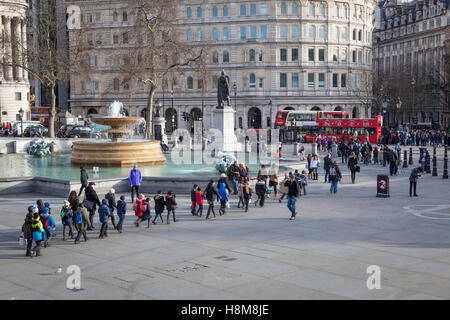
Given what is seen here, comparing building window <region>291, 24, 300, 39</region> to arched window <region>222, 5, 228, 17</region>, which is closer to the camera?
building window <region>291, 24, 300, 39</region>

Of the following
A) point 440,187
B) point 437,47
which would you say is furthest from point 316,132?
point 437,47

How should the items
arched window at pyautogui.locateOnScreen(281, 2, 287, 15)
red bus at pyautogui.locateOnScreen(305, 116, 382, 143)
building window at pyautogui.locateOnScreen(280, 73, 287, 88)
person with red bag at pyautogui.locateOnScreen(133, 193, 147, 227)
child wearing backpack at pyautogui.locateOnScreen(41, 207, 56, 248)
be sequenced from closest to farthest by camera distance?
1. child wearing backpack at pyautogui.locateOnScreen(41, 207, 56, 248)
2. person with red bag at pyautogui.locateOnScreen(133, 193, 147, 227)
3. red bus at pyautogui.locateOnScreen(305, 116, 382, 143)
4. arched window at pyautogui.locateOnScreen(281, 2, 287, 15)
5. building window at pyautogui.locateOnScreen(280, 73, 287, 88)

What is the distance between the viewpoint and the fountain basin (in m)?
30.3

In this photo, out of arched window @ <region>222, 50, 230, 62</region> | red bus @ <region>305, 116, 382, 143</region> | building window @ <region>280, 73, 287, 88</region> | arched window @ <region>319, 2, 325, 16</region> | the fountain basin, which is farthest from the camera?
arched window @ <region>222, 50, 230, 62</region>

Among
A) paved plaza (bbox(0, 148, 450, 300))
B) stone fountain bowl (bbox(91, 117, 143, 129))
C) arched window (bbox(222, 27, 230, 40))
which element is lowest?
paved plaza (bbox(0, 148, 450, 300))

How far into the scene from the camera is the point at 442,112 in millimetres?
96500

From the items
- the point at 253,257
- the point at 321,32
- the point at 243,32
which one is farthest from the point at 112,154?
the point at 321,32

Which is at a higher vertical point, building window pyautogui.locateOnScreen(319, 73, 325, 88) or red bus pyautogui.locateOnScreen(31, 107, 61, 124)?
building window pyautogui.locateOnScreen(319, 73, 325, 88)

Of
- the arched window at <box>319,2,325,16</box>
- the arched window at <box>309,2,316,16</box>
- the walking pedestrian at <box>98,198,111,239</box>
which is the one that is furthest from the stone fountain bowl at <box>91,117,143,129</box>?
the arched window at <box>319,2,325,16</box>

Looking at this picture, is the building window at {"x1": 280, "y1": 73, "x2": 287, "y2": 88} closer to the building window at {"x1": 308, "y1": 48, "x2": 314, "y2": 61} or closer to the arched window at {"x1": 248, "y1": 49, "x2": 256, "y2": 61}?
the building window at {"x1": 308, "y1": 48, "x2": 314, "y2": 61}

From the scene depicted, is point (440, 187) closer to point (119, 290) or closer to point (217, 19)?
point (119, 290)

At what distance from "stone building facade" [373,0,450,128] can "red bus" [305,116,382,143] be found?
25.1m

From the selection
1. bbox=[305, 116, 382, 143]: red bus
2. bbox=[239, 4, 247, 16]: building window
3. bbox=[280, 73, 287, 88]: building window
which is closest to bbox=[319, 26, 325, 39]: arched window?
bbox=[280, 73, 287, 88]: building window

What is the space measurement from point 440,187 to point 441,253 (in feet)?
44.9
